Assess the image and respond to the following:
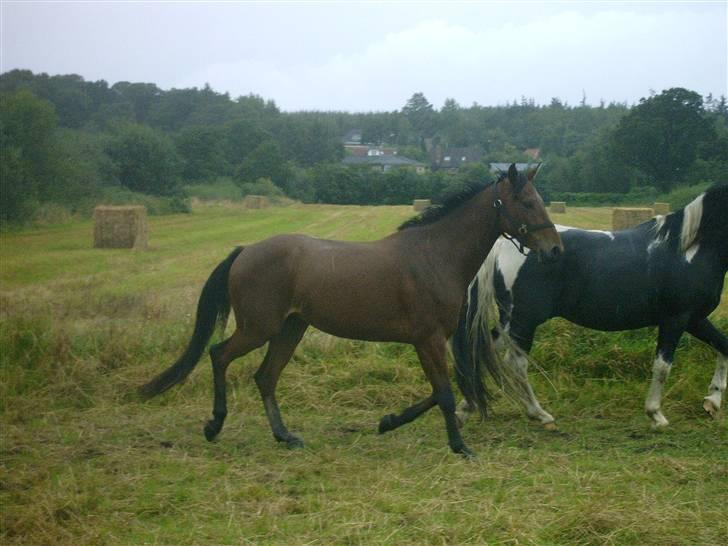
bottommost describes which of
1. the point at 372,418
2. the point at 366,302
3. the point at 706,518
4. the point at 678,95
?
the point at 372,418

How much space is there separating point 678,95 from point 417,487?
5.65 meters

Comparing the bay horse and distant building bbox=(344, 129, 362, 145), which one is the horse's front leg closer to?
the bay horse

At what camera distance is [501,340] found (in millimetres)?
6484

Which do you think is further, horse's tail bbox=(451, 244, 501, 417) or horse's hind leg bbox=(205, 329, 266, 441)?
horse's tail bbox=(451, 244, 501, 417)

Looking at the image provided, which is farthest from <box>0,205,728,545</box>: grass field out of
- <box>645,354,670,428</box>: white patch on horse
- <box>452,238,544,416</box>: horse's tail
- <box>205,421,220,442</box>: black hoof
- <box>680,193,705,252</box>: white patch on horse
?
<box>680,193,705,252</box>: white patch on horse

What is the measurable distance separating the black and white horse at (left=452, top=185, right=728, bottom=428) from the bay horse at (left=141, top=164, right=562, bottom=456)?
70cm

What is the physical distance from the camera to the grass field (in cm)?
415

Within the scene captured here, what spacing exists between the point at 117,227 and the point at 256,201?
7.07 feet

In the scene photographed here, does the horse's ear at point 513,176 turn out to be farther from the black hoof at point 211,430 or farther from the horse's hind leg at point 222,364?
the black hoof at point 211,430

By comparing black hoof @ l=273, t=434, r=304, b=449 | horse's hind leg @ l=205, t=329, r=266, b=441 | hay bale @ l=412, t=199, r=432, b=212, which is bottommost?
black hoof @ l=273, t=434, r=304, b=449

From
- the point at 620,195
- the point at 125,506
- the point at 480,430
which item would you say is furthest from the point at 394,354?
the point at 125,506

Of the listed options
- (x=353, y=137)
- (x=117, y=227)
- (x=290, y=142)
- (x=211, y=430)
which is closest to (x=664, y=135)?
(x=353, y=137)

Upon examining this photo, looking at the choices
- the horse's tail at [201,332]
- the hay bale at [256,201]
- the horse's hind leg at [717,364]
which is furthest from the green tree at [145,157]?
the horse's hind leg at [717,364]

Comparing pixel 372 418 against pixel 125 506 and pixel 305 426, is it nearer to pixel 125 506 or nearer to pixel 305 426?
pixel 305 426
